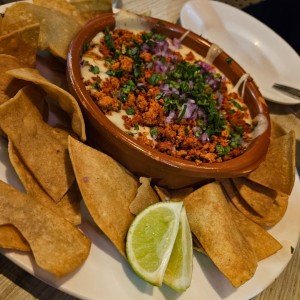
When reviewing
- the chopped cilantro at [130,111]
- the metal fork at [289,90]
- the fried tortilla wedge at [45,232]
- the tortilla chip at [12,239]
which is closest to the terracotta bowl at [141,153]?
the chopped cilantro at [130,111]

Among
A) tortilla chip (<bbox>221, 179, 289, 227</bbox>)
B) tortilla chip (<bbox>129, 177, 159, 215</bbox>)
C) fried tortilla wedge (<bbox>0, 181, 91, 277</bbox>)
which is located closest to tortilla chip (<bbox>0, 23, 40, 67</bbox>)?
fried tortilla wedge (<bbox>0, 181, 91, 277</bbox>)

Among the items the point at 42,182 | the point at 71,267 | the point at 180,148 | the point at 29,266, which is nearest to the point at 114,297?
the point at 71,267

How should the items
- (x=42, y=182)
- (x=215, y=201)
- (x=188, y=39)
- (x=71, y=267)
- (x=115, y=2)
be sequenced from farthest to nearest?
1. (x=115, y=2)
2. (x=188, y=39)
3. (x=215, y=201)
4. (x=42, y=182)
5. (x=71, y=267)

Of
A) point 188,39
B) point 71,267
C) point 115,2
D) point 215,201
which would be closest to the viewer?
point 71,267

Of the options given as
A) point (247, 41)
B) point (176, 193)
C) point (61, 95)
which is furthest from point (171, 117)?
point (247, 41)

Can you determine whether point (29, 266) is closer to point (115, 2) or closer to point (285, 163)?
point (285, 163)

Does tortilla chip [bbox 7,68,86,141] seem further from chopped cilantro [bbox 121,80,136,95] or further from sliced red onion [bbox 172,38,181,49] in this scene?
sliced red onion [bbox 172,38,181,49]
